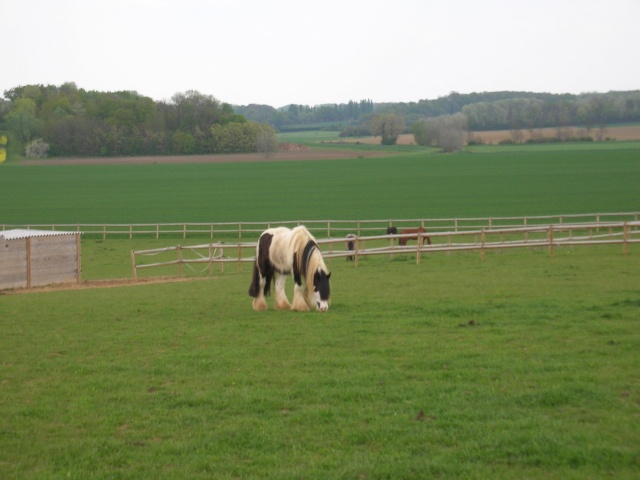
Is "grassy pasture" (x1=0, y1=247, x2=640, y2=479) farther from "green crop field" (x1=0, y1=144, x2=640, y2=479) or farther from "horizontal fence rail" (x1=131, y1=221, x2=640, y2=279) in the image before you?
"horizontal fence rail" (x1=131, y1=221, x2=640, y2=279)

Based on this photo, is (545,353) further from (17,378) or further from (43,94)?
(43,94)

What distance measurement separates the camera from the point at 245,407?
7.00 meters

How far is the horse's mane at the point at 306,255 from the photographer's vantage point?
1220 cm

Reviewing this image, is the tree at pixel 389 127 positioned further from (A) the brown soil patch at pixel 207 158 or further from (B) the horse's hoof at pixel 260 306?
(B) the horse's hoof at pixel 260 306

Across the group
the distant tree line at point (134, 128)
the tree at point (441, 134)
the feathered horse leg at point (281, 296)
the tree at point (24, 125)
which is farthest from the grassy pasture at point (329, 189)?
the feathered horse leg at point (281, 296)

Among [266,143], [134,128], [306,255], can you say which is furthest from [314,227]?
[134,128]

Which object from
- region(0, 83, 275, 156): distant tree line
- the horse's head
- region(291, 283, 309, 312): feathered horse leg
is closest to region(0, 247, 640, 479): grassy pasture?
the horse's head

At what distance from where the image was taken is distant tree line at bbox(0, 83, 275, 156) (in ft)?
332

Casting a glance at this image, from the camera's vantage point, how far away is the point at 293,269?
12.5m

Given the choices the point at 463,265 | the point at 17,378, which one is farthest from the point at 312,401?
the point at 463,265

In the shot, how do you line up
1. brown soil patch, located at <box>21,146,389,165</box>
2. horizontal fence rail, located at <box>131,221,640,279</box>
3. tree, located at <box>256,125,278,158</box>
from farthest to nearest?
tree, located at <box>256,125,278,158</box> → brown soil patch, located at <box>21,146,389,165</box> → horizontal fence rail, located at <box>131,221,640,279</box>

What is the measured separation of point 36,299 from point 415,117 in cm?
18485

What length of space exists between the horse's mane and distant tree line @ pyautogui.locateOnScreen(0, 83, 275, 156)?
92.0 meters

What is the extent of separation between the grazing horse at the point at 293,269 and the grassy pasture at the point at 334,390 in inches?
18.3
